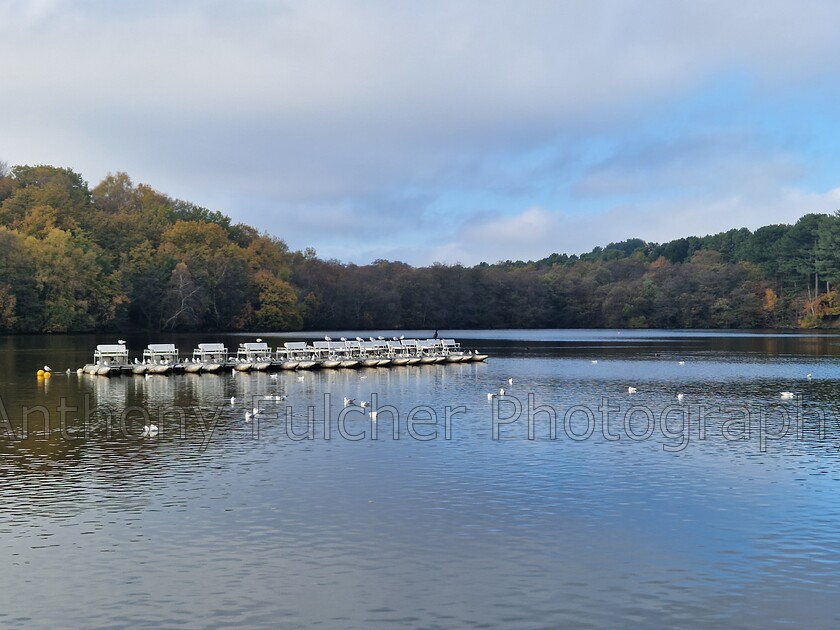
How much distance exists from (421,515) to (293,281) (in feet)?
441

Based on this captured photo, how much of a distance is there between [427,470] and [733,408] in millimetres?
20296

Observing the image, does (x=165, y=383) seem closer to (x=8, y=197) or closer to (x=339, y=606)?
(x=339, y=606)

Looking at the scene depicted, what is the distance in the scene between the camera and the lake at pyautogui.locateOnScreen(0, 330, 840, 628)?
48.2 feet

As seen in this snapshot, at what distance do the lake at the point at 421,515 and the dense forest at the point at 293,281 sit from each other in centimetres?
7824

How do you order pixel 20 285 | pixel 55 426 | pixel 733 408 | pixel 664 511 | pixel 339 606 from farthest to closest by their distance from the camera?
pixel 20 285 < pixel 733 408 < pixel 55 426 < pixel 664 511 < pixel 339 606

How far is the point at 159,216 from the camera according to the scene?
476 ft

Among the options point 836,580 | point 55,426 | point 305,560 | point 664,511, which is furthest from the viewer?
point 55,426

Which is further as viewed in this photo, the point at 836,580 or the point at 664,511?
the point at 664,511

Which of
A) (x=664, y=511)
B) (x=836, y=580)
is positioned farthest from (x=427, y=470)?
(x=836, y=580)

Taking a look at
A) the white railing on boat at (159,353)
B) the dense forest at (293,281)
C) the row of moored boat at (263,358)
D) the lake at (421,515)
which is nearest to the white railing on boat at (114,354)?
the row of moored boat at (263,358)

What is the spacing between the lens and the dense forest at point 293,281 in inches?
4486

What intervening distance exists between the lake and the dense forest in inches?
3080

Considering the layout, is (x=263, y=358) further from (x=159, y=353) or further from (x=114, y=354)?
(x=114, y=354)

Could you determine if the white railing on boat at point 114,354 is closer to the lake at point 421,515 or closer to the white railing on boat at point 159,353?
the white railing on boat at point 159,353
